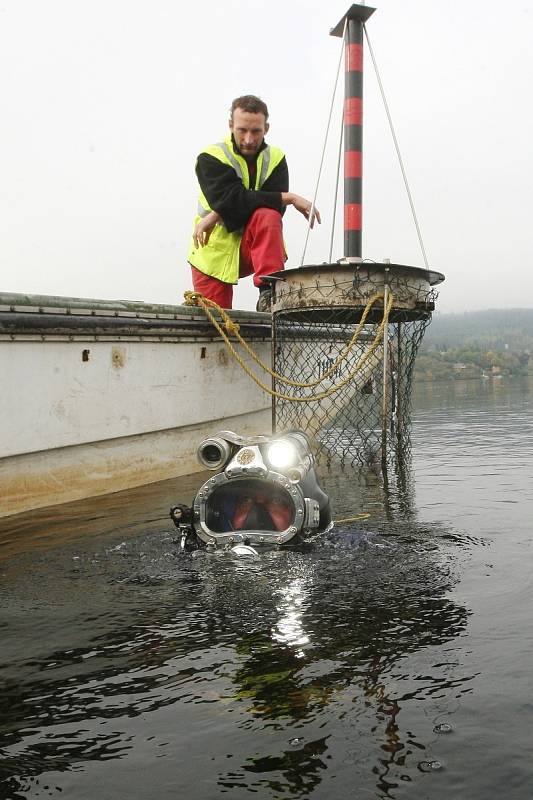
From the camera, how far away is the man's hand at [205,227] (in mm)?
9062

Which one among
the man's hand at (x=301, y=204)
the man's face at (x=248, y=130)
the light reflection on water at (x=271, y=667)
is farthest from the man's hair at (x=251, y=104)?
the light reflection on water at (x=271, y=667)

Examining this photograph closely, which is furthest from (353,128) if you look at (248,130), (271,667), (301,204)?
(271,667)

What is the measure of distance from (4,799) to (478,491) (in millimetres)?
5999

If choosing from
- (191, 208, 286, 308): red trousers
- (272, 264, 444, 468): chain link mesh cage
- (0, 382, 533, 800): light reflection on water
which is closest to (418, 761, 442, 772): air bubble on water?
(0, 382, 533, 800): light reflection on water

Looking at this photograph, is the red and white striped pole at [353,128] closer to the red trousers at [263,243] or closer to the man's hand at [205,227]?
the red trousers at [263,243]

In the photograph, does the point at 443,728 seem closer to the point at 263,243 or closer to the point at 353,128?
the point at 263,243

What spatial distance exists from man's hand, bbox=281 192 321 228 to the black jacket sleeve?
0.15 metres

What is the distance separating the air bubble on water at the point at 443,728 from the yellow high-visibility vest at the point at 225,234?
7.73m

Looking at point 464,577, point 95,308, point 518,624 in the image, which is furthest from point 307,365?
point 518,624

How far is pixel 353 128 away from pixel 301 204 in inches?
88.5

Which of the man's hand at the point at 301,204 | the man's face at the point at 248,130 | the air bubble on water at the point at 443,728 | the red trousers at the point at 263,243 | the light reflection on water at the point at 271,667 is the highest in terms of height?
the man's face at the point at 248,130

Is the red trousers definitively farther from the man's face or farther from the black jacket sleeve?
the man's face

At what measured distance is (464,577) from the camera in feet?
13.3

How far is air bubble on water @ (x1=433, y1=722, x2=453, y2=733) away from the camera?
2256mm
